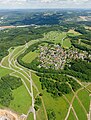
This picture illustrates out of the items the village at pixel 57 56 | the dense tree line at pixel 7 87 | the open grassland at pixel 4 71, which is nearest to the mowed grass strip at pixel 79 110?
the dense tree line at pixel 7 87

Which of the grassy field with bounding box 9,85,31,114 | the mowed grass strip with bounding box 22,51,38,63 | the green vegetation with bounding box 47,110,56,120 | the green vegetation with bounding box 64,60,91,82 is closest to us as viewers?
the green vegetation with bounding box 47,110,56,120

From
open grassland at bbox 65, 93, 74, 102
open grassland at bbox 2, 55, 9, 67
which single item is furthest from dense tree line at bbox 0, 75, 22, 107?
open grassland at bbox 2, 55, 9, 67

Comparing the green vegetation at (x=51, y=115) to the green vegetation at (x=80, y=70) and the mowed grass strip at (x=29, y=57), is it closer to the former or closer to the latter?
the green vegetation at (x=80, y=70)

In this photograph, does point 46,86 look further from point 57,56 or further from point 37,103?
point 57,56

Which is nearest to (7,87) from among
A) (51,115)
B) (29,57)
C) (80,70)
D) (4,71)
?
(4,71)

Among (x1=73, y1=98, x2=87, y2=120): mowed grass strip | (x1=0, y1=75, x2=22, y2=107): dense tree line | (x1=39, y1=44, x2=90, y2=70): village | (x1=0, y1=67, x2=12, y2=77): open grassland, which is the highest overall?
(x1=39, y1=44, x2=90, y2=70): village

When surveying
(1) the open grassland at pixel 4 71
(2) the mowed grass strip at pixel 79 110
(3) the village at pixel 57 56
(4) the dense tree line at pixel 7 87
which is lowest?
(2) the mowed grass strip at pixel 79 110

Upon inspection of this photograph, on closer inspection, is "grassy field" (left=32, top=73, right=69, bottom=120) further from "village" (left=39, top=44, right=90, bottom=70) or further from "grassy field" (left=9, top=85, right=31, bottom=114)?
"village" (left=39, top=44, right=90, bottom=70)
